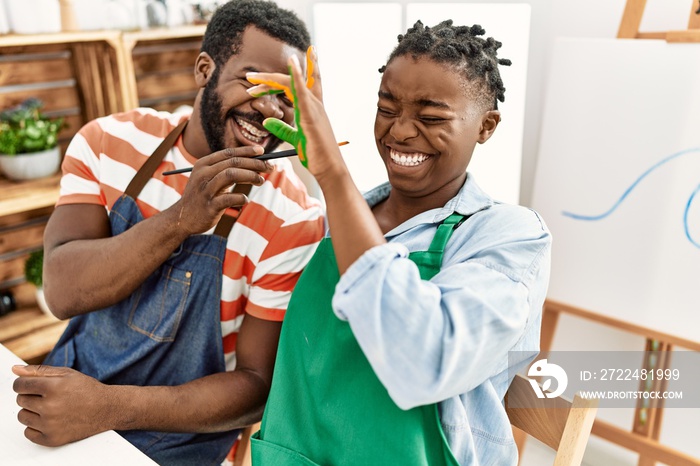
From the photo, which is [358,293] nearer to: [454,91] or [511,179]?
[454,91]

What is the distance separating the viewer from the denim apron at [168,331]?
1223 millimetres

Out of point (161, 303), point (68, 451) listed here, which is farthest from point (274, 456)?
point (161, 303)

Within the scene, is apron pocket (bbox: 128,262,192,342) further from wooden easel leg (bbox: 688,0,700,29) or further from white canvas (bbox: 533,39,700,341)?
wooden easel leg (bbox: 688,0,700,29)

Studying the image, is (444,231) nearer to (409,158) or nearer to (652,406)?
(409,158)

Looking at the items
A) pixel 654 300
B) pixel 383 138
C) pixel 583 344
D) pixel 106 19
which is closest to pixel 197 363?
pixel 383 138

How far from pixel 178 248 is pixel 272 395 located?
1.29 ft

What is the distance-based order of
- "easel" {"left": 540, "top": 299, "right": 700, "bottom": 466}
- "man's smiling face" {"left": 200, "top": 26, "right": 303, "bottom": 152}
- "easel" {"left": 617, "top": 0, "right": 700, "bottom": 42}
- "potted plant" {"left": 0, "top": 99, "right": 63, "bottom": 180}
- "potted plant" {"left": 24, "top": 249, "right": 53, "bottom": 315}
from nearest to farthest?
"man's smiling face" {"left": 200, "top": 26, "right": 303, "bottom": 152} < "easel" {"left": 617, "top": 0, "right": 700, "bottom": 42} < "easel" {"left": 540, "top": 299, "right": 700, "bottom": 466} < "potted plant" {"left": 0, "top": 99, "right": 63, "bottom": 180} < "potted plant" {"left": 24, "top": 249, "right": 53, "bottom": 315}

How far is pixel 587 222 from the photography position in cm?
170

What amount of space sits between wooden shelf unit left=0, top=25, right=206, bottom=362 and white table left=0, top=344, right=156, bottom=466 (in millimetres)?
1205

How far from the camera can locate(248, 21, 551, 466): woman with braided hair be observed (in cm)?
73

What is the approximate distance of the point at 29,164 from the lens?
6.74 ft

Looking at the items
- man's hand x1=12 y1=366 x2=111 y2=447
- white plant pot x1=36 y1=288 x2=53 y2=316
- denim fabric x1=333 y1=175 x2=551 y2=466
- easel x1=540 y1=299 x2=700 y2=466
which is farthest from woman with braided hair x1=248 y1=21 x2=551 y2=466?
white plant pot x1=36 y1=288 x2=53 y2=316

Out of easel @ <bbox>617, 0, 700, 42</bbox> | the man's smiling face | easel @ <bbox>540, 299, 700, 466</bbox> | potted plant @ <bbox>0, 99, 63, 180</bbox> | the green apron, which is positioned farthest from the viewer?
potted plant @ <bbox>0, 99, 63, 180</bbox>

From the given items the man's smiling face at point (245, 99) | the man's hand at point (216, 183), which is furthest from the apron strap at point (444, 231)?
the man's smiling face at point (245, 99)
